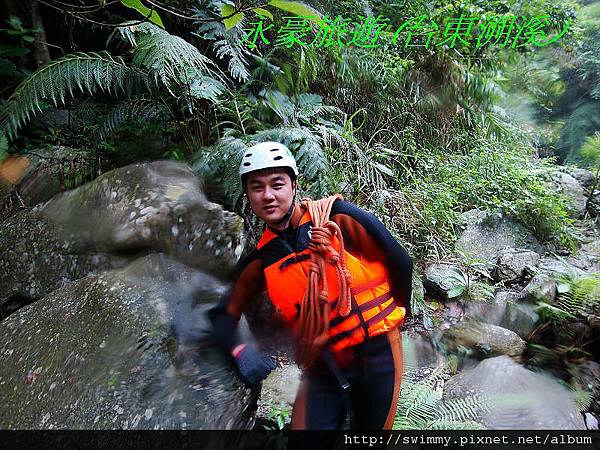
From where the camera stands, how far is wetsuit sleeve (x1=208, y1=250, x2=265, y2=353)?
1684 mm

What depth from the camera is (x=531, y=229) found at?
4.75m

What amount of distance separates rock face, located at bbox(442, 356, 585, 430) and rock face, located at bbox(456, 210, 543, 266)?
5.71ft

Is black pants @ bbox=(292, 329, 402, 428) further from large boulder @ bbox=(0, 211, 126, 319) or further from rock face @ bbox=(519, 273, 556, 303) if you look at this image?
rock face @ bbox=(519, 273, 556, 303)

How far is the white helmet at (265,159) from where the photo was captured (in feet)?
5.18

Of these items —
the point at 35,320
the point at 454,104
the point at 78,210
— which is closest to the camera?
the point at 35,320

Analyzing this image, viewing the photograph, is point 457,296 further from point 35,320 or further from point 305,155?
point 35,320

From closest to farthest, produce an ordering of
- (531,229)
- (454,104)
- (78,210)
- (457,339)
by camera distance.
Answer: (78,210) < (457,339) < (531,229) < (454,104)

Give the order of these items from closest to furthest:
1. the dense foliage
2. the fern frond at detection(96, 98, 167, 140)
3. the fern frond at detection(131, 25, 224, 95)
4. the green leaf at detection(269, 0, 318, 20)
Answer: the green leaf at detection(269, 0, 318, 20) → the fern frond at detection(131, 25, 224, 95) → the dense foliage → the fern frond at detection(96, 98, 167, 140)

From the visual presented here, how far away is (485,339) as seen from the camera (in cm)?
309

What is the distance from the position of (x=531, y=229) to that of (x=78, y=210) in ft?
16.6

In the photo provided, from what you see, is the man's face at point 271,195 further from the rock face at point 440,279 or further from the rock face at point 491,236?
the rock face at point 491,236

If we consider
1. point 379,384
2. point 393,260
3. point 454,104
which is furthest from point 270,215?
point 454,104

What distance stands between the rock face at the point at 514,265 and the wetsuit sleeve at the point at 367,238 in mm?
2881

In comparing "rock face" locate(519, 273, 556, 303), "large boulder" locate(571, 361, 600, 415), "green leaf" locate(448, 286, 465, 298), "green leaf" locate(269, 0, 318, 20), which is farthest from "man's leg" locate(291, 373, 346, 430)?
"rock face" locate(519, 273, 556, 303)
